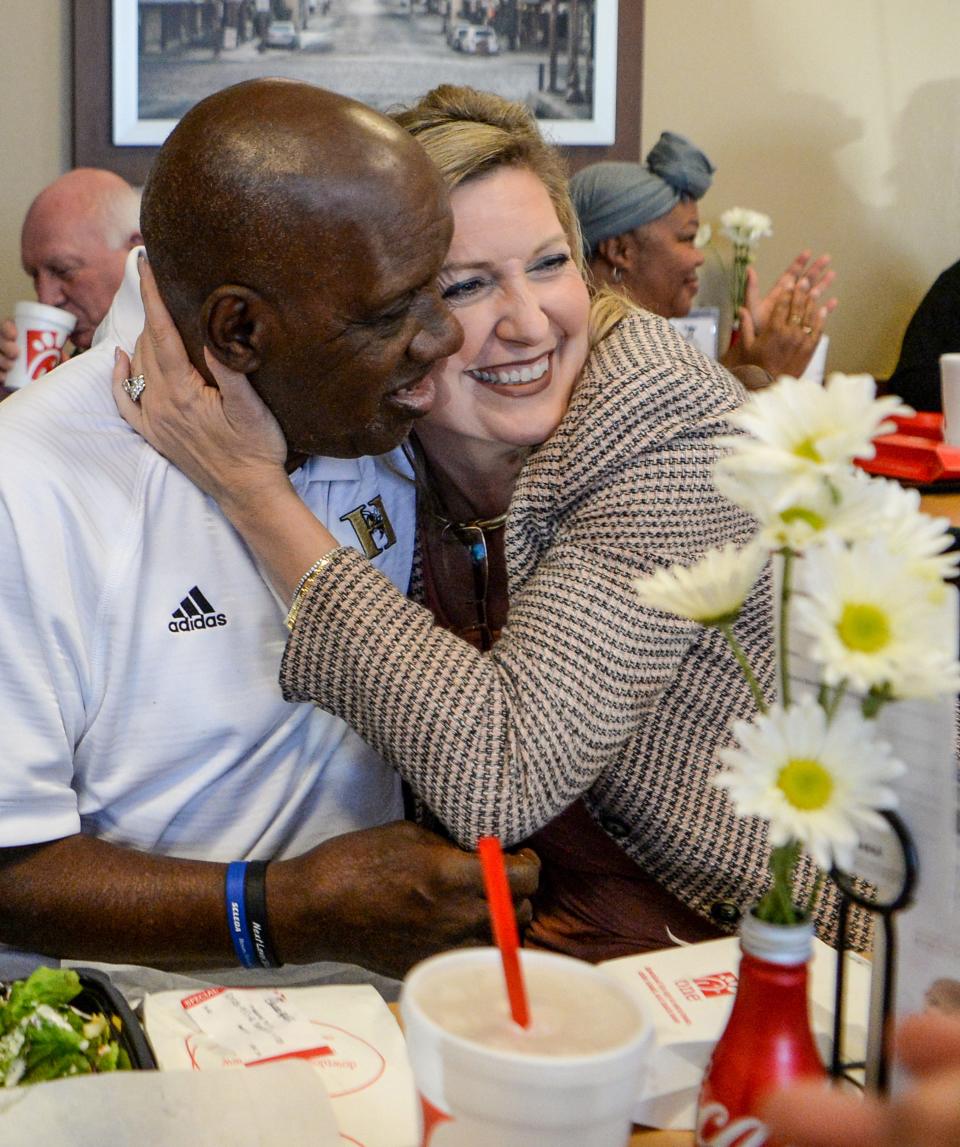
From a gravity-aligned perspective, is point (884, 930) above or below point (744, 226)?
below

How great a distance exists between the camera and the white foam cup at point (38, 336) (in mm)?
2607

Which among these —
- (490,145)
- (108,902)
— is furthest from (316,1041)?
(490,145)

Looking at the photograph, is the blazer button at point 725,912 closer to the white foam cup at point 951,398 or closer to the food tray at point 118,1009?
the food tray at point 118,1009

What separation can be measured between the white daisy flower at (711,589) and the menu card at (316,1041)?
394 mm

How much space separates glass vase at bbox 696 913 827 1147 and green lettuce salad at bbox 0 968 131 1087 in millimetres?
409

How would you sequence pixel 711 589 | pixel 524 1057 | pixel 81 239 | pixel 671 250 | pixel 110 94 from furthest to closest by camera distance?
pixel 671 250 < pixel 110 94 < pixel 81 239 < pixel 711 589 < pixel 524 1057

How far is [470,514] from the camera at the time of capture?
1.63 metres

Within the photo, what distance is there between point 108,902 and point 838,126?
3.62 m

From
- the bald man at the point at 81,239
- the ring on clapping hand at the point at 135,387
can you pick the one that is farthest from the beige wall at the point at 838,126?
the ring on clapping hand at the point at 135,387

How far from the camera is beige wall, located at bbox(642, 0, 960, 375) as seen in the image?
393 centimetres

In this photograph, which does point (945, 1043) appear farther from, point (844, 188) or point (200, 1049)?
point (844, 188)

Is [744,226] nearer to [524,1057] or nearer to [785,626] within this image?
[785,626]

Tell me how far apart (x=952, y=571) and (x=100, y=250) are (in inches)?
118

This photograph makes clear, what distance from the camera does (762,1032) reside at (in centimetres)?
67
